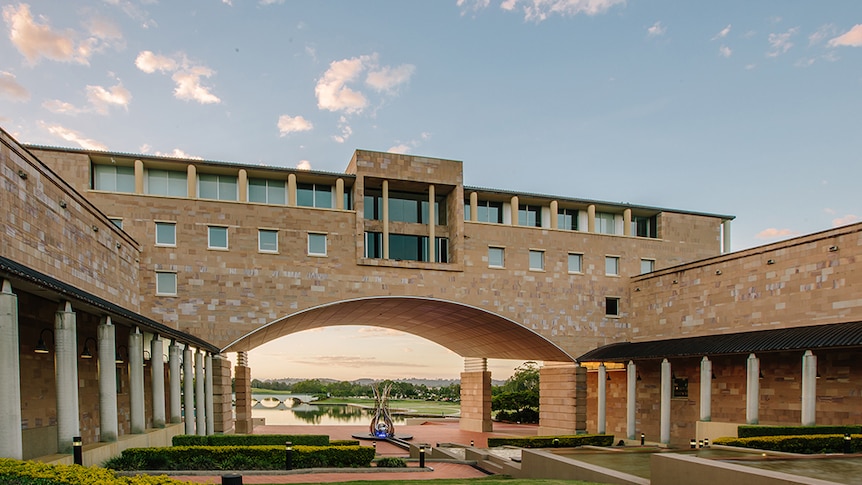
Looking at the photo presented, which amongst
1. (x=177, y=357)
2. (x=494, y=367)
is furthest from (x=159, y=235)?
(x=494, y=367)

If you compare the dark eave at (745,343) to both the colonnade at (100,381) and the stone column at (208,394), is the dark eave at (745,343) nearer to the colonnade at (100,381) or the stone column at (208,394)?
the stone column at (208,394)

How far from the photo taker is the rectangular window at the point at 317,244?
105ft

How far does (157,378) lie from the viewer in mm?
21547

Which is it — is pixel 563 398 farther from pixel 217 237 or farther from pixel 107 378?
pixel 107 378

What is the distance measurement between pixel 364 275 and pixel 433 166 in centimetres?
757

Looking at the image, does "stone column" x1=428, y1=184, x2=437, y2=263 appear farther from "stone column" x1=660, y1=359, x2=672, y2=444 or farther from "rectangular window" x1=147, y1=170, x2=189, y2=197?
"stone column" x1=660, y1=359, x2=672, y2=444

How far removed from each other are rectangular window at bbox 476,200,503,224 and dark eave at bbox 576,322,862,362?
398 inches

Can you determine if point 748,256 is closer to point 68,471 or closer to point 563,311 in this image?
point 563,311

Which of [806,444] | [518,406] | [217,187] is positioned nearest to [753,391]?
[806,444]

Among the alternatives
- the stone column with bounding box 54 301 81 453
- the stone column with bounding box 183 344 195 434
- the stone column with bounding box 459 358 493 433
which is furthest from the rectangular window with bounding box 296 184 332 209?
the stone column with bounding box 54 301 81 453

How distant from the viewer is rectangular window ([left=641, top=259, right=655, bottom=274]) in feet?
126

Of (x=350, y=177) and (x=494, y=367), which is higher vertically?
(x=350, y=177)

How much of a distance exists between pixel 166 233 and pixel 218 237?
8.16ft

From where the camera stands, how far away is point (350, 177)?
3322 centimetres
